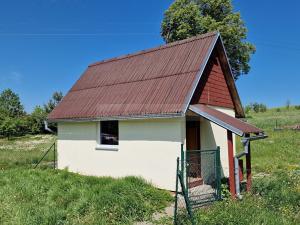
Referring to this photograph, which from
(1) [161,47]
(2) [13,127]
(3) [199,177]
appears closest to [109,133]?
(3) [199,177]

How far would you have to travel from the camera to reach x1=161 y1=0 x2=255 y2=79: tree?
29453 millimetres

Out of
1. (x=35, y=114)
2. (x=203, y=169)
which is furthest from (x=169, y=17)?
(x=35, y=114)

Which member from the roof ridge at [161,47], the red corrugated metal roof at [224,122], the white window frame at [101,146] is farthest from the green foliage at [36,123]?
the red corrugated metal roof at [224,122]

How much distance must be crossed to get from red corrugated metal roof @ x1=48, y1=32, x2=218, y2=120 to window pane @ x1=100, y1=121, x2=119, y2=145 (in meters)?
0.61

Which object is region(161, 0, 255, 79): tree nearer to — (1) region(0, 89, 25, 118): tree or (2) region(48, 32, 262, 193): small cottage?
(2) region(48, 32, 262, 193): small cottage

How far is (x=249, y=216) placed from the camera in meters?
6.49

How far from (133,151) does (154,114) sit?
6.49 ft

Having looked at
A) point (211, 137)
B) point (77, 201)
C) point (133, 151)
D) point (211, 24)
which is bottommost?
point (77, 201)

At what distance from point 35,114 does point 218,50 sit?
46671 millimetres

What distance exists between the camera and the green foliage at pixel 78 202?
7084 mm

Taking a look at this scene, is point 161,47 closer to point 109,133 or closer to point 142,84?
point 142,84

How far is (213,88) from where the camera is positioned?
11.9 meters

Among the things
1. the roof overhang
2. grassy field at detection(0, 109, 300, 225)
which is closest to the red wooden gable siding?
the roof overhang

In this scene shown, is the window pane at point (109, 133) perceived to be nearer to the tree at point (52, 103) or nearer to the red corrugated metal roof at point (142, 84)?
the red corrugated metal roof at point (142, 84)
